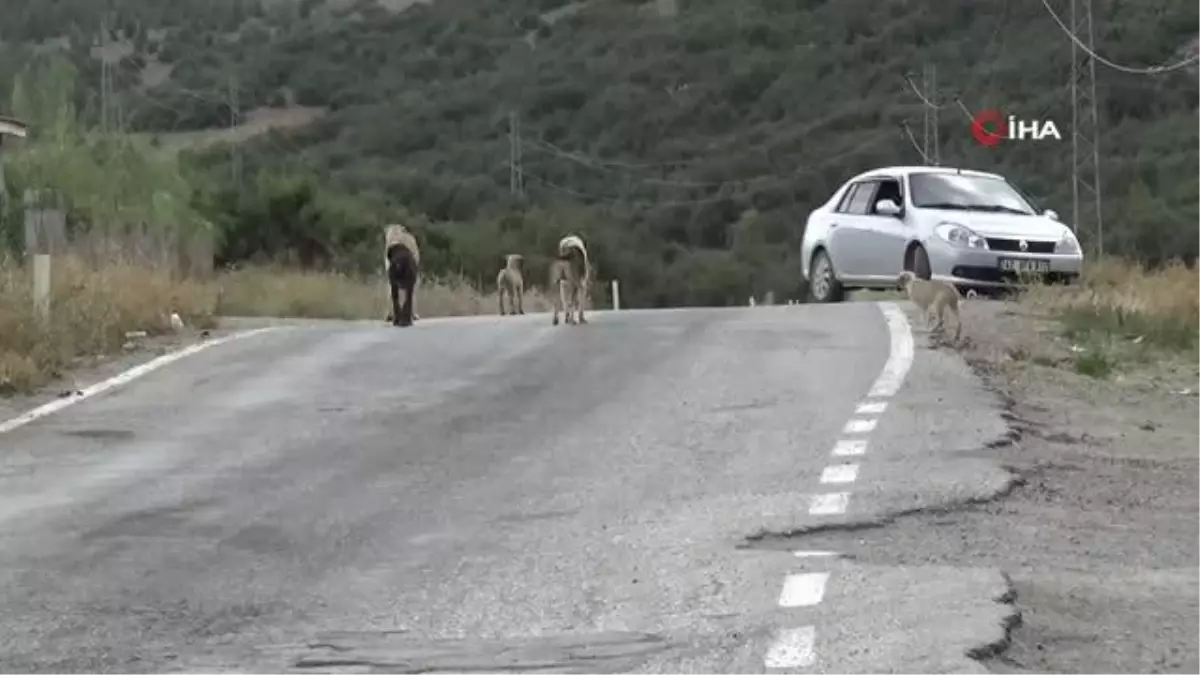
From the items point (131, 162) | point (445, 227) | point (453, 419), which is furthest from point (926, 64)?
point (453, 419)

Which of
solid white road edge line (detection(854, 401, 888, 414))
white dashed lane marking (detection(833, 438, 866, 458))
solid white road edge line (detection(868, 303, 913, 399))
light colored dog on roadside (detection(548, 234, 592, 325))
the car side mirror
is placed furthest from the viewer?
the car side mirror

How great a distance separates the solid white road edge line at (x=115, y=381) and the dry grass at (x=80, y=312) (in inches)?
19.2

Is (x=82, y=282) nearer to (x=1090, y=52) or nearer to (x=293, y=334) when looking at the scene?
(x=293, y=334)

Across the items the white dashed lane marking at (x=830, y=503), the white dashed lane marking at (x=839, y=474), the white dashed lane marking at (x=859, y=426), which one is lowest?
the white dashed lane marking at (x=830, y=503)

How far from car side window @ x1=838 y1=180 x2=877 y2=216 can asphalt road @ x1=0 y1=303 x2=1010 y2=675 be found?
7517 mm

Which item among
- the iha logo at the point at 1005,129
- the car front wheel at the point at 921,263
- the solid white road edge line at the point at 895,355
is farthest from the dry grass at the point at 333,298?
the iha logo at the point at 1005,129

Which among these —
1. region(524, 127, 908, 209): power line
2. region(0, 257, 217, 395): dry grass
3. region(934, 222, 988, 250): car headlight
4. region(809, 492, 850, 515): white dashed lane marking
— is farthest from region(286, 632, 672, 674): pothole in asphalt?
region(524, 127, 908, 209): power line

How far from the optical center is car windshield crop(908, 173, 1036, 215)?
24312mm

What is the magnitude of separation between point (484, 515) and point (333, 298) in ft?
85.6

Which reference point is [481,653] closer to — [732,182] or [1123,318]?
[1123,318]

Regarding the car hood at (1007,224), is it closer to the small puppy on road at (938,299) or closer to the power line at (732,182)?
the small puppy on road at (938,299)

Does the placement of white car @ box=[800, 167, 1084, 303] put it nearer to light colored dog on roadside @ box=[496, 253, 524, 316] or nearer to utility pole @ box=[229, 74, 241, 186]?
light colored dog on roadside @ box=[496, 253, 524, 316]

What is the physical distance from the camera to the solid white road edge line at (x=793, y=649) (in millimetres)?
7031

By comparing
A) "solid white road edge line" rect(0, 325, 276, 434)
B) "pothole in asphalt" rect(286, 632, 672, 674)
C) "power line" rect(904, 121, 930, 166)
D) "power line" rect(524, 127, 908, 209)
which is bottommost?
"pothole in asphalt" rect(286, 632, 672, 674)
